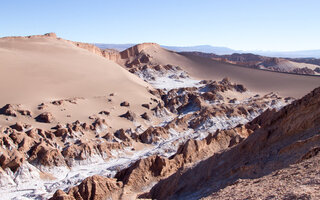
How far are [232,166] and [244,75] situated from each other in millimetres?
48580

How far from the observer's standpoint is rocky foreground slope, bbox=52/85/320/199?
9992 millimetres

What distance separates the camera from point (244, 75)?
194ft

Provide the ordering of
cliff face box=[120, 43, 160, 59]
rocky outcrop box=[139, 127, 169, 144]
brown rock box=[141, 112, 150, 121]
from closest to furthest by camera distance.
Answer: rocky outcrop box=[139, 127, 169, 144]
brown rock box=[141, 112, 150, 121]
cliff face box=[120, 43, 160, 59]

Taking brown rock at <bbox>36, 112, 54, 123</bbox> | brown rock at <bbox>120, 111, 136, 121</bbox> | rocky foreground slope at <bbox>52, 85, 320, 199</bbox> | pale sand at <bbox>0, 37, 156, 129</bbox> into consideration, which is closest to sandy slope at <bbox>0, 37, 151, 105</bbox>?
pale sand at <bbox>0, 37, 156, 129</bbox>

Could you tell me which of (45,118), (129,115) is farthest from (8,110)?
(129,115)

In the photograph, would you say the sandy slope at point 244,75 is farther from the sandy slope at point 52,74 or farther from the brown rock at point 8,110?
the brown rock at point 8,110

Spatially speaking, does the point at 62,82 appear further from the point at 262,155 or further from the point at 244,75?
the point at 244,75

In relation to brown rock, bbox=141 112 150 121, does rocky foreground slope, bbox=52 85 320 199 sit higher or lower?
higher

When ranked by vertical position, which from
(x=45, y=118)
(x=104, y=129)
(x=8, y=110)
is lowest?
(x=104, y=129)

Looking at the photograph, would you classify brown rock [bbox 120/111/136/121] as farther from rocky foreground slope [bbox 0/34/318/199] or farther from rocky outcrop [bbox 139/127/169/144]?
rocky outcrop [bbox 139/127/169/144]

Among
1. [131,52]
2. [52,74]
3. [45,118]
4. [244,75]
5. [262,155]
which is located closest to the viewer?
[262,155]

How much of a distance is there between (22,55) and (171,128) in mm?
22284

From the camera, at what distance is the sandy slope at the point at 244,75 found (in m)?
51.0

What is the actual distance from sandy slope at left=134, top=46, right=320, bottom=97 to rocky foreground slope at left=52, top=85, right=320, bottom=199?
35557 mm
